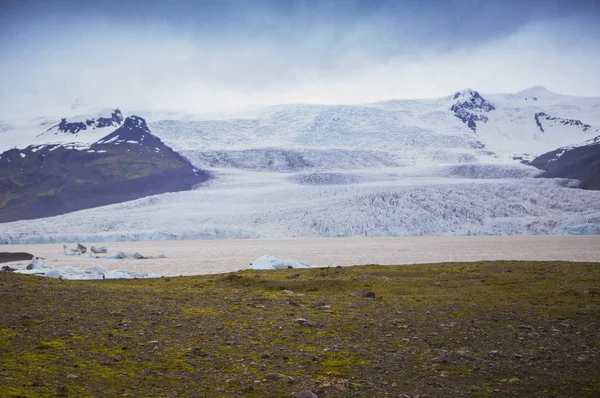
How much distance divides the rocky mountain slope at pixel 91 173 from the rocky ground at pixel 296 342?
7103 centimetres

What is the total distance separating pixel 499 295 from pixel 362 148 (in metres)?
76.1

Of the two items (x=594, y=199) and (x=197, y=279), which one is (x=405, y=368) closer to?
(x=197, y=279)

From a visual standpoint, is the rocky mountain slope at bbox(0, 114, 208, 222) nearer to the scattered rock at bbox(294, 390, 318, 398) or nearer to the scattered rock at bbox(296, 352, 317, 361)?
the scattered rock at bbox(296, 352, 317, 361)

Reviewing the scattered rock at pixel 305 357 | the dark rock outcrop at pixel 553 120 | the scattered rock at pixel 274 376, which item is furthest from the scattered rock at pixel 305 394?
the dark rock outcrop at pixel 553 120

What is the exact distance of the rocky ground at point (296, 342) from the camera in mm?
5383

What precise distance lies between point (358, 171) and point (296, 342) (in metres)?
70.3

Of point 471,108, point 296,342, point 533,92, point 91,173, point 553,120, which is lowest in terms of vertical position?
point 296,342

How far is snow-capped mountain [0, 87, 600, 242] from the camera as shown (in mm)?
46969

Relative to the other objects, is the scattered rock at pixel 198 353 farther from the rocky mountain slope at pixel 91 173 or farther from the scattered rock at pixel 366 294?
the rocky mountain slope at pixel 91 173

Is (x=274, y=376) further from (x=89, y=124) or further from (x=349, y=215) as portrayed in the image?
(x=89, y=124)

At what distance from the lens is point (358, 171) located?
76625mm

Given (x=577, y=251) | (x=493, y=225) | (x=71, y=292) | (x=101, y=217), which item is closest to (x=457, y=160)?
(x=493, y=225)

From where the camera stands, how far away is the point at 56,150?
10538 cm

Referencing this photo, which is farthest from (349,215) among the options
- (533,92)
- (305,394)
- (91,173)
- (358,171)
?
(533,92)
